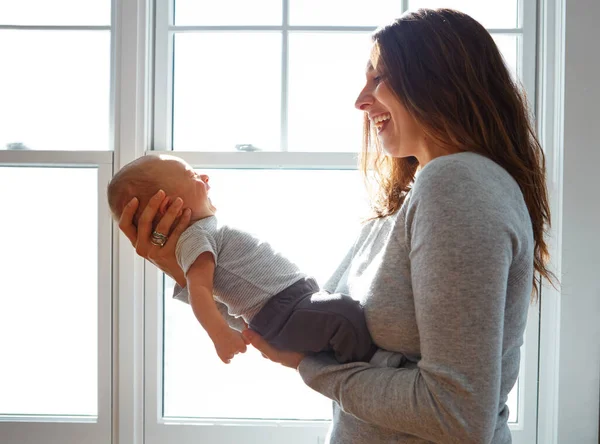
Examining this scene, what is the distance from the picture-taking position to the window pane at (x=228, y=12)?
180 cm

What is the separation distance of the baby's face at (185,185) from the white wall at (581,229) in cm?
104

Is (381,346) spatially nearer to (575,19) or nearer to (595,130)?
(595,130)

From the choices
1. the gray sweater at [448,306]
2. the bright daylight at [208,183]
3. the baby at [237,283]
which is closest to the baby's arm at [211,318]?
the baby at [237,283]

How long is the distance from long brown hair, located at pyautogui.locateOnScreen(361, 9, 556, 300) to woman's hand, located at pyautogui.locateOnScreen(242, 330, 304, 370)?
484mm

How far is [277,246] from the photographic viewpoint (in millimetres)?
1792

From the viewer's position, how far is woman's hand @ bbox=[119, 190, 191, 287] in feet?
3.95

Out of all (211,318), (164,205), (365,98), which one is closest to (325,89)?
(365,98)

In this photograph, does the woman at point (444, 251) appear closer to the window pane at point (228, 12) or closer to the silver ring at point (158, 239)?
the silver ring at point (158, 239)

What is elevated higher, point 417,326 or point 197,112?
point 197,112

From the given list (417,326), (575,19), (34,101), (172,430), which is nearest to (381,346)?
(417,326)

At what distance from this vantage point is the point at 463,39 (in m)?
0.98

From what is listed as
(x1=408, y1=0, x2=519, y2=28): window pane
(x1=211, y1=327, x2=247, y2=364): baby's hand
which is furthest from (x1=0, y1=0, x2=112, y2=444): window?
(x1=408, y1=0, x2=519, y2=28): window pane

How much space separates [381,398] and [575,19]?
1.30 m

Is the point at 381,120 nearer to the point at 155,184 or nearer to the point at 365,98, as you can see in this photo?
the point at 365,98
